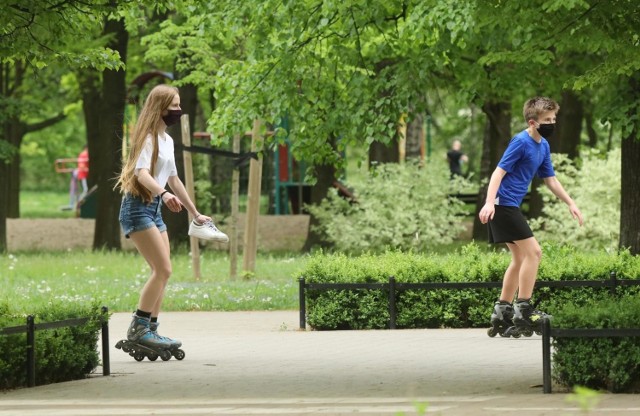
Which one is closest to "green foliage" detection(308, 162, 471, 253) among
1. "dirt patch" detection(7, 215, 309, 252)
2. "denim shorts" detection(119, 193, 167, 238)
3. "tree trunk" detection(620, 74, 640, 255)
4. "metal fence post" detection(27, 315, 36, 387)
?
"dirt patch" detection(7, 215, 309, 252)

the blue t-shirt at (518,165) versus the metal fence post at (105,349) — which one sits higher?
the blue t-shirt at (518,165)

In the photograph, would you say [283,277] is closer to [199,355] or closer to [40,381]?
[199,355]

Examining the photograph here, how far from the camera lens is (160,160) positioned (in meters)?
9.69

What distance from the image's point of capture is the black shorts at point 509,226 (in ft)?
35.5

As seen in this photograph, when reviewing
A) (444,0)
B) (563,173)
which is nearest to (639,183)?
(444,0)

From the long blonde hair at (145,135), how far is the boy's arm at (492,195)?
2555mm

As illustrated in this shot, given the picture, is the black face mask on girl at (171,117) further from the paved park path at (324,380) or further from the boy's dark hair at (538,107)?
the boy's dark hair at (538,107)

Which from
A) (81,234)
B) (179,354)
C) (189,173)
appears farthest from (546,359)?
(81,234)

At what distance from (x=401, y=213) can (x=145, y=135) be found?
16.0 metres

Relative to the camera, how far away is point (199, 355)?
10.5 metres

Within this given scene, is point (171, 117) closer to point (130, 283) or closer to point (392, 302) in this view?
point (392, 302)

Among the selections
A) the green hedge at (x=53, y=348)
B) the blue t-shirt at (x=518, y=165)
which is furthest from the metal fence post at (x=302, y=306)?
the green hedge at (x=53, y=348)

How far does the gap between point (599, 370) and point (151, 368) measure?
10.8ft

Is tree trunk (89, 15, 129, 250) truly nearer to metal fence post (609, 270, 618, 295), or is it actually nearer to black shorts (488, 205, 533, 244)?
metal fence post (609, 270, 618, 295)
